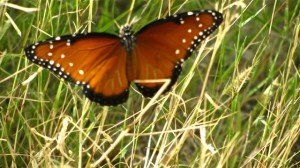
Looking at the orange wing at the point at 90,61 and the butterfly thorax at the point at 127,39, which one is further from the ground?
the butterfly thorax at the point at 127,39

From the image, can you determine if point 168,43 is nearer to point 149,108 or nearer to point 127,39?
point 127,39

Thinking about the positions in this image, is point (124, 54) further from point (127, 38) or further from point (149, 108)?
point (149, 108)

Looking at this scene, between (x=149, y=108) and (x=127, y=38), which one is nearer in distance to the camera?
(x=127, y=38)

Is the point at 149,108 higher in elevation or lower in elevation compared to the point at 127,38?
lower

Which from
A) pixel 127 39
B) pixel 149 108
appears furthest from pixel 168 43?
pixel 149 108

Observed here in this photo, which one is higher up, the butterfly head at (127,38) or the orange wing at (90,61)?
the butterfly head at (127,38)
